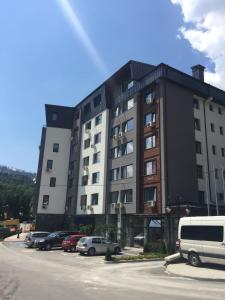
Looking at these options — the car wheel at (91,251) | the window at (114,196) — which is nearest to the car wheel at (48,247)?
the car wheel at (91,251)

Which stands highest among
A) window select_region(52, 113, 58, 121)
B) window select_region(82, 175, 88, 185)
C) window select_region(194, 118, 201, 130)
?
window select_region(52, 113, 58, 121)

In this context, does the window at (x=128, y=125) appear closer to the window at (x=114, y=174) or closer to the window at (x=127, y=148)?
the window at (x=127, y=148)

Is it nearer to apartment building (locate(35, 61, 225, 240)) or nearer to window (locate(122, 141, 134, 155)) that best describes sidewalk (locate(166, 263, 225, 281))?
apartment building (locate(35, 61, 225, 240))

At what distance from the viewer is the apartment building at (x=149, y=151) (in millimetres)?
37031

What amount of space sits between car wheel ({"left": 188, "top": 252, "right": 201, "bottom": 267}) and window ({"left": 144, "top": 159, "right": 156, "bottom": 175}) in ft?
58.6

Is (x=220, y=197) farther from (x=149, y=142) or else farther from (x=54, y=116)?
(x=54, y=116)

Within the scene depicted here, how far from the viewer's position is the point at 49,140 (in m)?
61.0

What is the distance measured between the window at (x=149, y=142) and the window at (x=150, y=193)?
16.2 feet

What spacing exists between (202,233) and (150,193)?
18170 millimetres

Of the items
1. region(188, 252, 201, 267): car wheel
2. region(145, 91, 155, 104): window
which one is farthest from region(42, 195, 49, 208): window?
region(188, 252, 201, 267): car wheel

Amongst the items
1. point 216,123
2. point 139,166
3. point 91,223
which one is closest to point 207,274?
point 139,166

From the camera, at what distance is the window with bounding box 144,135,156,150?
129 ft

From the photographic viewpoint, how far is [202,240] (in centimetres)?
1972

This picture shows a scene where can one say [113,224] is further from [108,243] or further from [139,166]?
[108,243]
